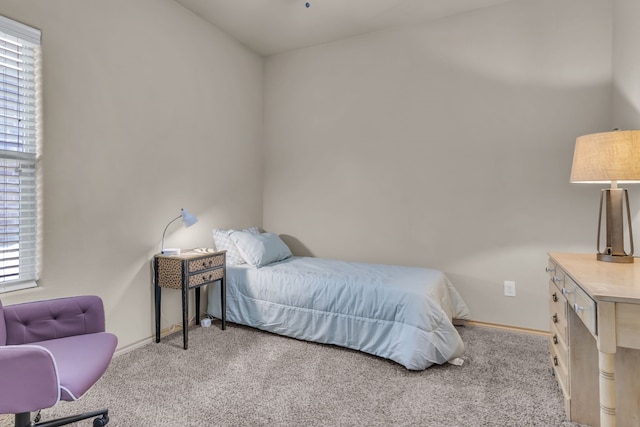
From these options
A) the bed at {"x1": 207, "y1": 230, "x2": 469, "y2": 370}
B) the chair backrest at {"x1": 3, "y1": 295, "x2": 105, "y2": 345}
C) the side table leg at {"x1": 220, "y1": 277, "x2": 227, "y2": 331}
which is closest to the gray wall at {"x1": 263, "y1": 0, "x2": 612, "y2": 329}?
the bed at {"x1": 207, "y1": 230, "x2": 469, "y2": 370}

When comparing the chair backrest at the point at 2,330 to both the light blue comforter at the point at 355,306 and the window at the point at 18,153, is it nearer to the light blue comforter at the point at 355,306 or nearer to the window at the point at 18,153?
the window at the point at 18,153

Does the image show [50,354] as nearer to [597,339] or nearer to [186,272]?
[186,272]

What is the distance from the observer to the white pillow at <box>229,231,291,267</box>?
10.1ft

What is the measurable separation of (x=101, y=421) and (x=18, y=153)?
1536mm

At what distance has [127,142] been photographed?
2.50 m

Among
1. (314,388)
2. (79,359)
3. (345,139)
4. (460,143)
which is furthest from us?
(345,139)

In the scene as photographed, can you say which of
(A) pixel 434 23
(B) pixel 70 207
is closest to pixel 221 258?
(B) pixel 70 207

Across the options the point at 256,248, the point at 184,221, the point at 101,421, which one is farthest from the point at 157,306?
the point at 101,421

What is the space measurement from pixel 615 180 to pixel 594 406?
112 cm

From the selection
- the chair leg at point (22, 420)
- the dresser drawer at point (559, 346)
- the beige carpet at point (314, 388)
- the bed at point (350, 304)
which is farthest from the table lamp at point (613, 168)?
the chair leg at point (22, 420)

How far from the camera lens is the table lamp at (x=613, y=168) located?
170 cm

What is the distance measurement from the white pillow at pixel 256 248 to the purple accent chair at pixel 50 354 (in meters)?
1.39

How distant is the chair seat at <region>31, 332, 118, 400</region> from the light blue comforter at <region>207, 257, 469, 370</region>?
51.4 inches

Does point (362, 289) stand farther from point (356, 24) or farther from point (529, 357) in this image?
point (356, 24)
